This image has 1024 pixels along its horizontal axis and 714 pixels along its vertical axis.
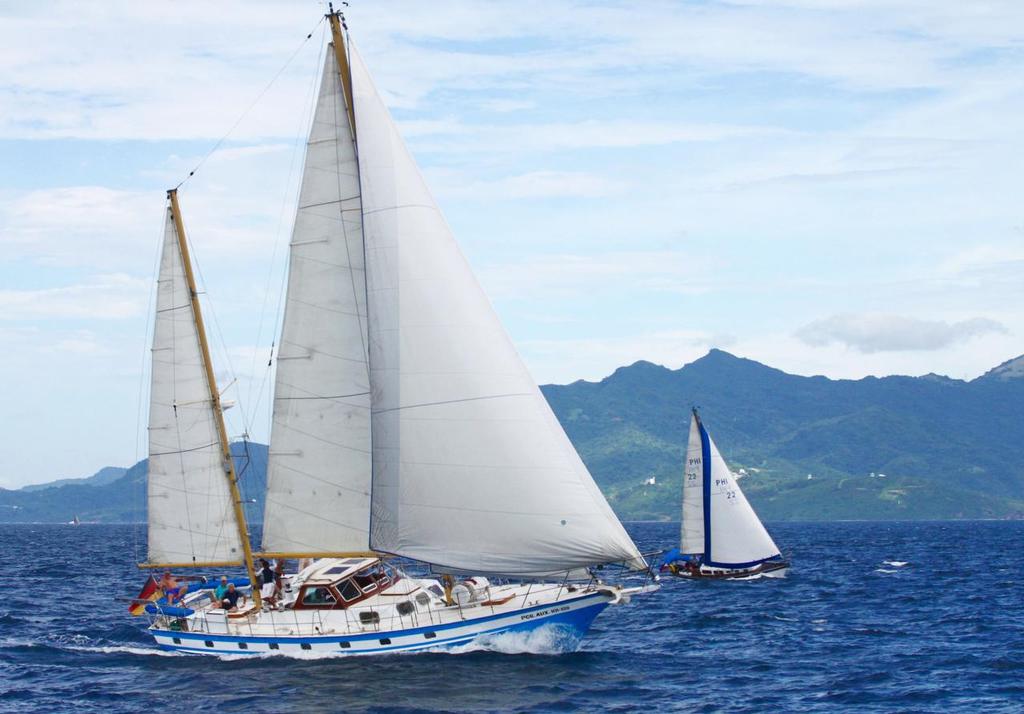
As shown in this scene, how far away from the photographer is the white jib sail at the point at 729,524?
3009 inches

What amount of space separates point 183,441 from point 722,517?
137ft

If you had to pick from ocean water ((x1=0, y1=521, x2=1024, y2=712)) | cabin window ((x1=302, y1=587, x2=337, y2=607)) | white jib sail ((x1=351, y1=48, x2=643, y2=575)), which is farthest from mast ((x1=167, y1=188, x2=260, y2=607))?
white jib sail ((x1=351, y1=48, x2=643, y2=575))

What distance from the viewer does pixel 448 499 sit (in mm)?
36750

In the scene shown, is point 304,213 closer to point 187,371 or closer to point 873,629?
point 187,371

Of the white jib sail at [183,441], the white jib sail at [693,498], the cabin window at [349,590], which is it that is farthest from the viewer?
the white jib sail at [693,498]

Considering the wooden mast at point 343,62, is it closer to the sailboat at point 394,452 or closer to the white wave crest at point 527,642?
the sailboat at point 394,452

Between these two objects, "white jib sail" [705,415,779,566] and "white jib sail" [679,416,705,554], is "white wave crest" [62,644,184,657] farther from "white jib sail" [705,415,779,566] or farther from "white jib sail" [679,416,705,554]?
"white jib sail" [705,415,779,566]

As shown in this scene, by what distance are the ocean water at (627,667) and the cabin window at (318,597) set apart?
2.03m

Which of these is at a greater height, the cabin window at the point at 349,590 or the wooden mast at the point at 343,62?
the wooden mast at the point at 343,62

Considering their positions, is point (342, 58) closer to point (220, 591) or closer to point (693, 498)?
point (220, 591)

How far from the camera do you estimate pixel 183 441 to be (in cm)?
4328

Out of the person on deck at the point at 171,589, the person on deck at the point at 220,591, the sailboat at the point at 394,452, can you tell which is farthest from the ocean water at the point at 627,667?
the person on deck at the point at 220,591

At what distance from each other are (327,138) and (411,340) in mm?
6794

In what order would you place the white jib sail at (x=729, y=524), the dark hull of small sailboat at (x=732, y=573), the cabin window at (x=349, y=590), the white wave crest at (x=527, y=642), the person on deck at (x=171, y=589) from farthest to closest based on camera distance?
the dark hull of small sailboat at (x=732, y=573) < the white jib sail at (x=729, y=524) < the person on deck at (x=171, y=589) < the cabin window at (x=349, y=590) < the white wave crest at (x=527, y=642)
